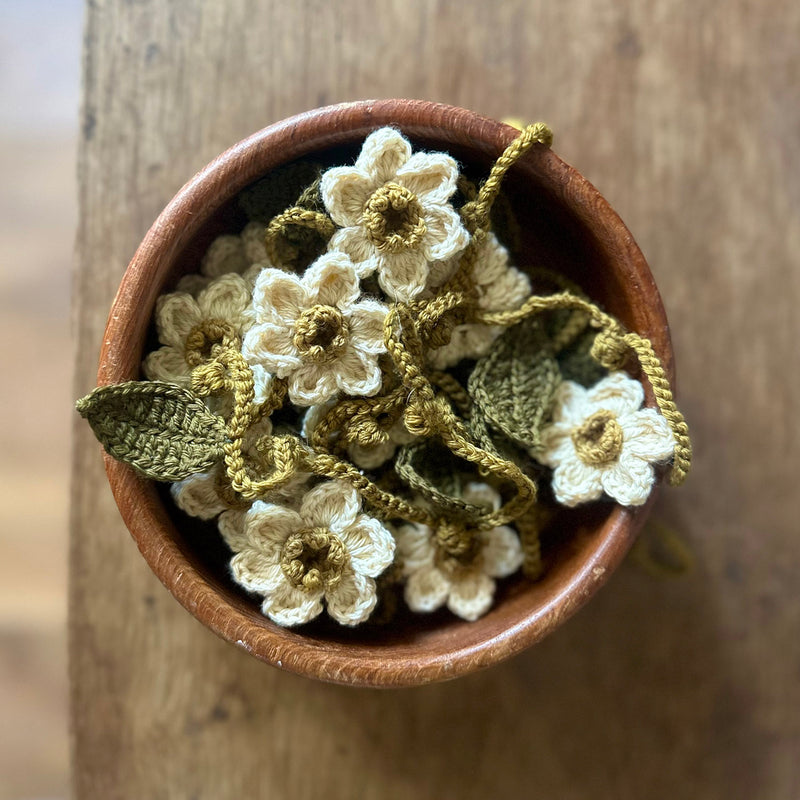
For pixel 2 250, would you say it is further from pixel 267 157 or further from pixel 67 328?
pixel 267 157

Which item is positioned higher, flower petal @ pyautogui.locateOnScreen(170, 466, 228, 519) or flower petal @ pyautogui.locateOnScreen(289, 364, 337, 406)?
flower petal @ pyautogui.locateOnScreen(289, 364, 337, 406)

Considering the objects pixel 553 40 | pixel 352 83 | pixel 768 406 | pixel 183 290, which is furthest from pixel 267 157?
pixel 768 406

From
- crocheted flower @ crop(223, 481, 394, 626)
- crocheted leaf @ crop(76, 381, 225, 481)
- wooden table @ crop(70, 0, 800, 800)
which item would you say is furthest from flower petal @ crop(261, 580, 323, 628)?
wooden table @ crop(70, 0, 800, 800)

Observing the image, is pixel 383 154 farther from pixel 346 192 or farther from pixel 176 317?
pixel 176 317

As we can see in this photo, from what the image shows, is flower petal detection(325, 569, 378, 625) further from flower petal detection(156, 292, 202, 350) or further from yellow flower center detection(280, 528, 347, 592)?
flower petal detection(156, 292, 202, 350)

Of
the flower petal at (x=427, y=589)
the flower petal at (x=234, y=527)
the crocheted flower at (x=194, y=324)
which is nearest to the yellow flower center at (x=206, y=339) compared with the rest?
the crocheted flower at (x=194, y=324)
